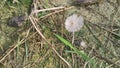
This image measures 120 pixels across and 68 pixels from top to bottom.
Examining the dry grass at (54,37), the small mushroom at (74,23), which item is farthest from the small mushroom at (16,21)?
the small mushroom at (74,23)

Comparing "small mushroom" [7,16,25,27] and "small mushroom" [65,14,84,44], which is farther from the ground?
"small mushroom" [7,16,25,27]

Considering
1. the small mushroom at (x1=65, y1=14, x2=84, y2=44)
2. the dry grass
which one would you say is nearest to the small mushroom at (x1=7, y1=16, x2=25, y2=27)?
the dry grass

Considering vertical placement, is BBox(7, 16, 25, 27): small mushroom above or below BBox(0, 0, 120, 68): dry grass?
above

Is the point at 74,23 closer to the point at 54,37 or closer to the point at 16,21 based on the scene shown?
the point at 54,37

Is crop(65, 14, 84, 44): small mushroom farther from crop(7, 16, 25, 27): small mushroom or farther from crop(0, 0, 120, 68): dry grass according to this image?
crop(7, 16, 25, 27): small mushroom

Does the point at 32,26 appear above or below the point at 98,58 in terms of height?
above

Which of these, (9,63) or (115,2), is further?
(115,2)

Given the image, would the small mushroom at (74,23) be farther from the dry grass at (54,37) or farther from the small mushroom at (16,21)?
the small mushroom at (16,21)

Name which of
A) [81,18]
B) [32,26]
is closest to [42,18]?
[32,26]

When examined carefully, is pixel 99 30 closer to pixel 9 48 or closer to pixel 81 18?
pixel 81 18
